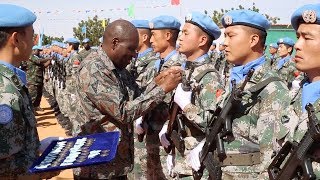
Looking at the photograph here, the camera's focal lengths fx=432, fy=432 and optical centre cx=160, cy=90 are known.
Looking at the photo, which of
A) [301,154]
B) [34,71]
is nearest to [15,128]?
[301,154]

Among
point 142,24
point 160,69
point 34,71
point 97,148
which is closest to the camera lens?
point 97,148

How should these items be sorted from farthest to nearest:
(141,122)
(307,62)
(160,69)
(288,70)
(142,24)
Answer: (288,70) < (142,24) < (160,69) < (141,122) < (307,62)

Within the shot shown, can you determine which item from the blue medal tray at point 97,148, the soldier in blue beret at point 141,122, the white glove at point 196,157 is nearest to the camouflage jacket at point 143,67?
the soldier in blue beret at point 141,122

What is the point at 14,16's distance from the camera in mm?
2580

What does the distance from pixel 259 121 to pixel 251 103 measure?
15 centimetres

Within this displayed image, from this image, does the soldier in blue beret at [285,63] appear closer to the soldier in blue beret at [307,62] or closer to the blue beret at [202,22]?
the blue beret at [202,22]

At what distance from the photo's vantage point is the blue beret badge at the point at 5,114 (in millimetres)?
2365

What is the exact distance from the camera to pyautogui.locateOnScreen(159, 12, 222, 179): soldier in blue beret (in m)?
3.73

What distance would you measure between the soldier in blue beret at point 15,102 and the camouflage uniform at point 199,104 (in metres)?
1.43

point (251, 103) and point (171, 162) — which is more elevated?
point (251, 103)

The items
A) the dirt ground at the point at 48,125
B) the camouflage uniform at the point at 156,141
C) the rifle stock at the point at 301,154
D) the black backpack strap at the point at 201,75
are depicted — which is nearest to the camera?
the rifle stock at the point at 301,154

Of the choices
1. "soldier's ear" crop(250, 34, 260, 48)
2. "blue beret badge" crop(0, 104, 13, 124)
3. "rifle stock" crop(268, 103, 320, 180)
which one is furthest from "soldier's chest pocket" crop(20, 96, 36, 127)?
"soldier's ear" crop(250, 34, 260, 48)

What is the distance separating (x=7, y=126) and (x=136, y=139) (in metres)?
2.96

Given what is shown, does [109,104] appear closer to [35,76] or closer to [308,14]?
[308,14]
